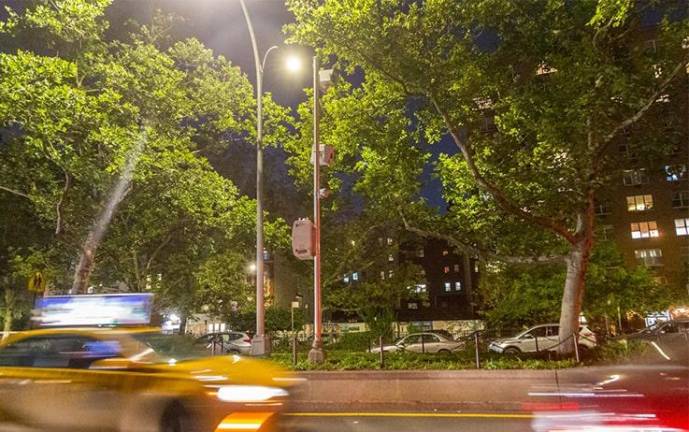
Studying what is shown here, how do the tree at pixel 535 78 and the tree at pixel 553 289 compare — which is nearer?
the tree at pixel 535 78

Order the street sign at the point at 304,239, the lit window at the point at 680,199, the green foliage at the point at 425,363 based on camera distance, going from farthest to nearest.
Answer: the lit window at the point at 680,199, the street sign at the point at 304,239, the green foliage at the point at 425,363

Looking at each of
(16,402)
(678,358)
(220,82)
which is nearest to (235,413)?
(16,402)

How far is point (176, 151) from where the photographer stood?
20109 millimetres

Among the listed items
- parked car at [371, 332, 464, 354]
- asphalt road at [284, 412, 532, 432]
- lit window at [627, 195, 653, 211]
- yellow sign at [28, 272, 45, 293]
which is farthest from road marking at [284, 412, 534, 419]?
lit window at [627, 195, 653, 211]

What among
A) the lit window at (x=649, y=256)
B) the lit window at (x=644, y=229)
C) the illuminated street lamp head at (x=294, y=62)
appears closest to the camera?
the illuminated street lamp head at (x=294, y=62)

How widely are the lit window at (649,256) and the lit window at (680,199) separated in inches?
221

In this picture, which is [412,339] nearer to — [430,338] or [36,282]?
[430,338]

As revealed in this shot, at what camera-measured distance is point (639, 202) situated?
63500mm

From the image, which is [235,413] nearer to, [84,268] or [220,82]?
[84,268]

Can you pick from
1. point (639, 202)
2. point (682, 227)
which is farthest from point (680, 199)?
point (639, 202)

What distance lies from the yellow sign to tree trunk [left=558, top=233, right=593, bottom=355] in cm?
1448

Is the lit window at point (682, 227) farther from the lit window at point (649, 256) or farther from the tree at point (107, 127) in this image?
the tree at point (107, 127)

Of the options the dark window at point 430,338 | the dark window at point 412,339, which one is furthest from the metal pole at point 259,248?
the dark window at point 430,338

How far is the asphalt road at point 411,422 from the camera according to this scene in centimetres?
846
